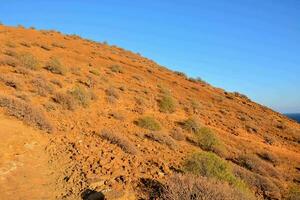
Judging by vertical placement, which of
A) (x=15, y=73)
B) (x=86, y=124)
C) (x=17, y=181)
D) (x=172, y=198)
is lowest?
(x=17, y=181)

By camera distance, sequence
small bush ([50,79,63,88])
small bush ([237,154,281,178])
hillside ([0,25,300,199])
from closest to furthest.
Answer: hillside ([0,25,300,199])
small bush ([237,154,281,178])
small bush ([50,79,63,88])

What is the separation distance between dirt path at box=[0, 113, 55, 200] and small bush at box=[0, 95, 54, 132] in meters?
0.28

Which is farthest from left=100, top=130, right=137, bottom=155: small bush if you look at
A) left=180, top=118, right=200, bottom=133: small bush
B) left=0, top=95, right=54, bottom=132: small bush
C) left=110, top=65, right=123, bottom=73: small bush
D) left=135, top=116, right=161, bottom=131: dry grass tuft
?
left=110, top=65, right=123, bottom=73: small bush

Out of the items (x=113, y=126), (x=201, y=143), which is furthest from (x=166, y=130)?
(x=113, y=126)

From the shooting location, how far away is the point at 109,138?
11602 mm

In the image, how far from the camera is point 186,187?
7332 millimetres

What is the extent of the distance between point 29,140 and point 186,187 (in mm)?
5162

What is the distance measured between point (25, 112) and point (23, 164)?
291 cm

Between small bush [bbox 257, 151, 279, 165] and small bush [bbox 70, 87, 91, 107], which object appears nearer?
small bush [bbox 70, 87, 91, 107]

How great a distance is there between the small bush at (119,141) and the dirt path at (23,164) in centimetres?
196

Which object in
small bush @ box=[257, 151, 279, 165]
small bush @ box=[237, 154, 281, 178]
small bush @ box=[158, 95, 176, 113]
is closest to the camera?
small bush @ box=[237, 154, 281, 178]

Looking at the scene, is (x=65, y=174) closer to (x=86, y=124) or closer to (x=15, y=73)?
(x=86, y=124)

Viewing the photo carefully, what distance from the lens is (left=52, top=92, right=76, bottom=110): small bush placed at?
14.3 m

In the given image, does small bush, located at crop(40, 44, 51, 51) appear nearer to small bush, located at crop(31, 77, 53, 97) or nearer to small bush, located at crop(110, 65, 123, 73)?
small bush, located at crop(110, 65, 123, 73)
